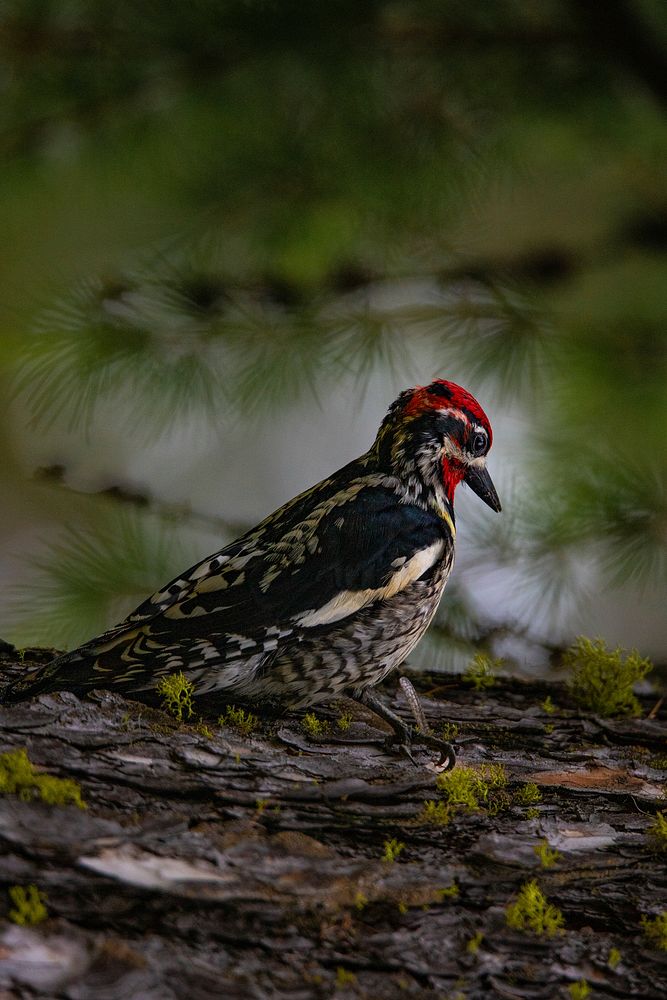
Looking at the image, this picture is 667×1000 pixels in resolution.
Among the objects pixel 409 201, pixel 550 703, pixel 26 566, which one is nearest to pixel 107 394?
pixel 26 566

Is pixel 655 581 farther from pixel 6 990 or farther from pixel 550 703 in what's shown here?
pixel 6 990

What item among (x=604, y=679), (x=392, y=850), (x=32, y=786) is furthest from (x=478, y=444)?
(x=32, y=786)

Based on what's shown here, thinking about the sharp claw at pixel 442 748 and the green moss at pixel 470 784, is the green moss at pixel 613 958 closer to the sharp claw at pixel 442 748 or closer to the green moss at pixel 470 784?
the green moss at pixel 470 784

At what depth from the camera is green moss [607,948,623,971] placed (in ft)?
4.53

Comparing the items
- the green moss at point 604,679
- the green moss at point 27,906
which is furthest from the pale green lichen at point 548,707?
the green moss at point 27,906

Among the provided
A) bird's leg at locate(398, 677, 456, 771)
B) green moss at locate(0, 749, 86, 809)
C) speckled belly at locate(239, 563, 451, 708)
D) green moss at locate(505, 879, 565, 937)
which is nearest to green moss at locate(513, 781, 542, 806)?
bird's leg at locate(398, 677, 456, 771)

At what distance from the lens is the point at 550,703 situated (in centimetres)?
217

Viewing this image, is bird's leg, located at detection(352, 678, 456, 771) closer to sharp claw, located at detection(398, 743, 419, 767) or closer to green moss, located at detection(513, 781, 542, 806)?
sharp claw, located at detection(398, 743, 419, 767)

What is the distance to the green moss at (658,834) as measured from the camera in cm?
164

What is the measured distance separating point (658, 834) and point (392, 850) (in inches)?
20.5

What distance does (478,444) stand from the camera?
2.00m

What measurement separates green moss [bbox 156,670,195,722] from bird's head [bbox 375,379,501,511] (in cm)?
62

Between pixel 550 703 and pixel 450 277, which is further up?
pixel 450 277

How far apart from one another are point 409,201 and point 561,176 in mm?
669
